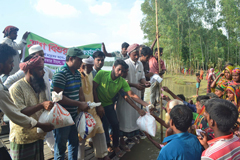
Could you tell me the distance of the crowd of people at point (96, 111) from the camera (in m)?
1.65

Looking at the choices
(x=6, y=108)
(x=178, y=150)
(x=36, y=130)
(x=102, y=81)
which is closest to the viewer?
(x=178, y=150)

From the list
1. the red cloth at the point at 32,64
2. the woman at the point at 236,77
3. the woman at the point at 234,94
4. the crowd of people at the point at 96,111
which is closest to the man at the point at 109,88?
the crowd of people at the point at 96,111

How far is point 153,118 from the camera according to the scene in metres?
2.90

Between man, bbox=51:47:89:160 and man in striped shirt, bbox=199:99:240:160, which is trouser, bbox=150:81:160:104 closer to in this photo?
man, bbox=51:47:89:160

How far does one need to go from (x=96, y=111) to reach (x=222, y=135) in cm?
206

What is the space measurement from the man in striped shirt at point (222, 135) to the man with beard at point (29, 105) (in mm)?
1822

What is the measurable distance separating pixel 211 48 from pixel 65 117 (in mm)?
31353

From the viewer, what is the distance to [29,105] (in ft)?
6.84

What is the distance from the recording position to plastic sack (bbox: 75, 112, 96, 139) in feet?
8.35


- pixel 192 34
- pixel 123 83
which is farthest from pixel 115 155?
pixel 192 34

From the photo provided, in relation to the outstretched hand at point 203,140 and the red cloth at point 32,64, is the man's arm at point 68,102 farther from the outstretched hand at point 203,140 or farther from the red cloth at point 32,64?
the outstretched hand at point 203,140

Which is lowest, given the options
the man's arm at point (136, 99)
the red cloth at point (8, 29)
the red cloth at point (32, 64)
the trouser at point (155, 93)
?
the trouser at point (155, 93)

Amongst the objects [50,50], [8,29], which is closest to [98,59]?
[50,50]

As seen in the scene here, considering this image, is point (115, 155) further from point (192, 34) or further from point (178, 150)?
point (192, 34)
